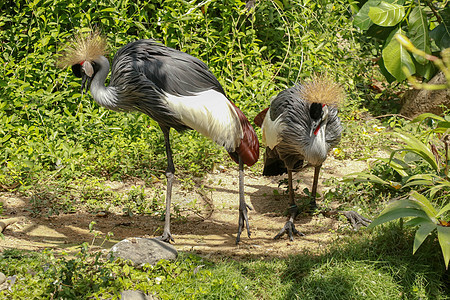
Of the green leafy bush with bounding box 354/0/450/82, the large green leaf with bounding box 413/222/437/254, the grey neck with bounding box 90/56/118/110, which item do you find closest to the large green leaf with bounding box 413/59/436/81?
the green leafy bush with bounding box 354/0/450/82

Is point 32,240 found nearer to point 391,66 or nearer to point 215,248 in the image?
point 215,248

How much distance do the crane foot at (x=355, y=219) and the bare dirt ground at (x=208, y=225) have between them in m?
0.11

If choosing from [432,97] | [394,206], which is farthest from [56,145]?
[432,97]

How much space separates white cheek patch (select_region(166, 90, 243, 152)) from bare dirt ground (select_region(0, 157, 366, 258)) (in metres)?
0.83

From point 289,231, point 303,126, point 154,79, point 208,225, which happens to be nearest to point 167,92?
point 154,79

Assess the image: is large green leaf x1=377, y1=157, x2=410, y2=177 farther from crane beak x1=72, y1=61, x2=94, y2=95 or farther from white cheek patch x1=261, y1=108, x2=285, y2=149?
crane beak x1=72, y1=61, x2=94, y2=95

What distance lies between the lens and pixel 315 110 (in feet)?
14.5

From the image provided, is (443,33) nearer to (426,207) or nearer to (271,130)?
(426,207)

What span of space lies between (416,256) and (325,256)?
60cm

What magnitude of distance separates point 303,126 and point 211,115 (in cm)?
88

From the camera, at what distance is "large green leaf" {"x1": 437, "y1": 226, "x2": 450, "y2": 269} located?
119 inches

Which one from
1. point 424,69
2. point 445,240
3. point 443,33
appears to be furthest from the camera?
point 445,240

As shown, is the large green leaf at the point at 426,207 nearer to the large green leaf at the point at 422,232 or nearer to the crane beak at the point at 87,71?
the large green leaf at the point at 422,232

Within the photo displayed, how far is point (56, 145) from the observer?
540 cm
